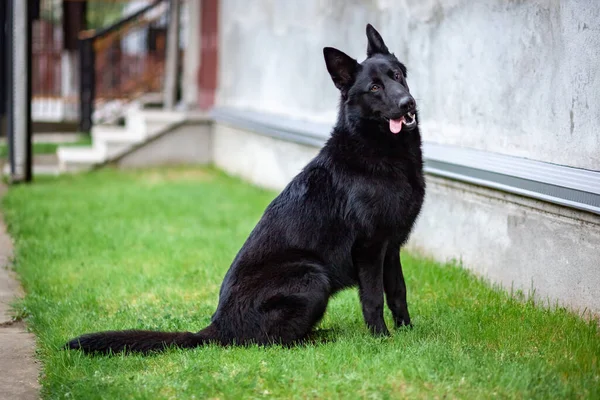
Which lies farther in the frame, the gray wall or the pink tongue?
the gray wall

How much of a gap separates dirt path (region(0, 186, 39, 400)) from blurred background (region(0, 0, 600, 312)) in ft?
9.76

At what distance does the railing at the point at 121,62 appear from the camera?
1583 cm

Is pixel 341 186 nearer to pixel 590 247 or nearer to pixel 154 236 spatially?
pixel 590 247

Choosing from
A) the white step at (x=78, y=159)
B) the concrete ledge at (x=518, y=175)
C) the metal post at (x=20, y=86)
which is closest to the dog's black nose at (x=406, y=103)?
the concrete ledge at (x=518, y=175)

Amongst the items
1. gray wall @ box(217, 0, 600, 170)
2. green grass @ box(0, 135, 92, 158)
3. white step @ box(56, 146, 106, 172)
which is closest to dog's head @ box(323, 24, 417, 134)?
gray wall @ box(217, 0, 600, 170)

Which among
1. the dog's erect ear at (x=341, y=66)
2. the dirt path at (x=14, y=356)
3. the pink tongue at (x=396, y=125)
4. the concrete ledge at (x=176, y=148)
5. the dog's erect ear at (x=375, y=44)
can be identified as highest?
the dog's erect ear at (x=375, y=44)

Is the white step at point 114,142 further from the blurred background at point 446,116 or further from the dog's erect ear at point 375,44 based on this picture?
the dog's erect ear at point 375,44

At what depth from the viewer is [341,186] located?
452cm

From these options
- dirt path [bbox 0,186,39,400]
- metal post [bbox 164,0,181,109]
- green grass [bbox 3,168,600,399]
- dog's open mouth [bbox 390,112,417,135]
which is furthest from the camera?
metal post [bbox 164,0,181,109]

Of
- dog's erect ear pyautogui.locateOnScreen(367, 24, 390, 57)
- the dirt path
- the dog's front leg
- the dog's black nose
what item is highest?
dog's erect ear pyautogui.locateOnScreen(367, 24, 390, 57)

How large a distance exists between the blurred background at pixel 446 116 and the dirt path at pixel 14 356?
298 cm

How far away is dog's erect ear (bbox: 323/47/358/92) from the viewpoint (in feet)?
14.3

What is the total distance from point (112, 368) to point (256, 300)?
2.59ft

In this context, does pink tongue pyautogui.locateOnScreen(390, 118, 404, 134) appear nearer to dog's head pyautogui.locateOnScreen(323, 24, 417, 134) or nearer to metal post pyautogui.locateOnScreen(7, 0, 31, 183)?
dog's head pyautogui.locateOnScreen(323, 24, 417, 134)
